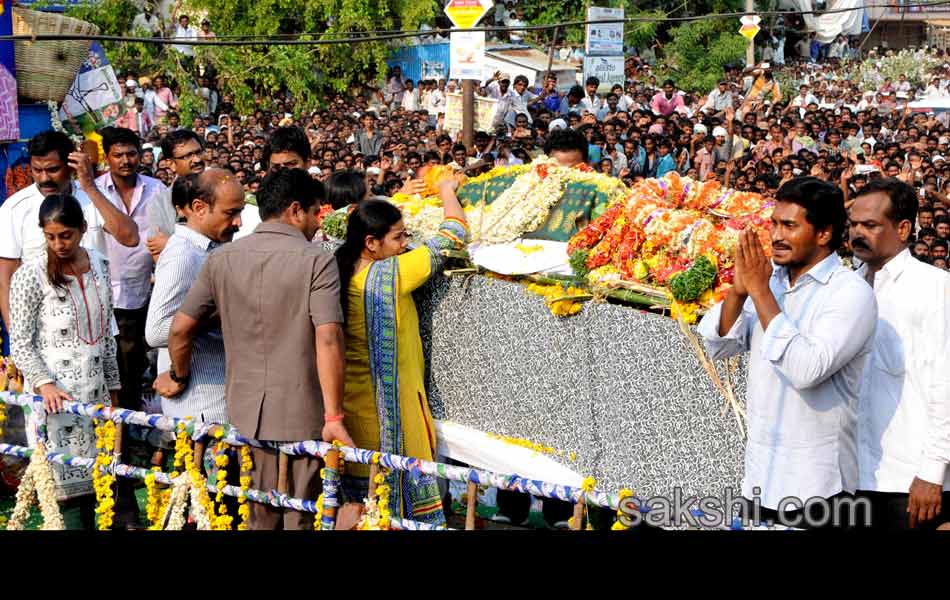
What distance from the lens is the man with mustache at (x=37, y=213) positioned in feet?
17.9

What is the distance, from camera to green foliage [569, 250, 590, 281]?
189 inches

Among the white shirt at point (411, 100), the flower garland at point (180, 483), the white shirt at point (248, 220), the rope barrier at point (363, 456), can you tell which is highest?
the white shirt at point (248, 220)

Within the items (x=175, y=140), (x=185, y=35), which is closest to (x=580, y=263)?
(x=175, y=140)

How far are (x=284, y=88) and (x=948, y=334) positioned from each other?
20.5 meters

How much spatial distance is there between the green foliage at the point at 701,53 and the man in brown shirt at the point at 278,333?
73.2 ft

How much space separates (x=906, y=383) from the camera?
340 centimetres

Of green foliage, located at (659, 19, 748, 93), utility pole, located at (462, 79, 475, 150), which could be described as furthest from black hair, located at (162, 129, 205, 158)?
green foliage, located at (659, 19, 748, 93)

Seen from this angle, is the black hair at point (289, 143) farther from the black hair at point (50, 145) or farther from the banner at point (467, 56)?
the banner at point (467, 56)

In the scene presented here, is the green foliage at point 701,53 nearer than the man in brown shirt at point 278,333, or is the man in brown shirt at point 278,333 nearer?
the man in brown shirt at point 278,333

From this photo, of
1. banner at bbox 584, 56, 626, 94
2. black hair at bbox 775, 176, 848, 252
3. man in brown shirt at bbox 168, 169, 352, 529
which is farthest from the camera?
banner at bbox 584, 56, 626, 94

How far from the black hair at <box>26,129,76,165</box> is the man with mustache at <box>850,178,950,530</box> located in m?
3.82

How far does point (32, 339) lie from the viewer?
4.76m

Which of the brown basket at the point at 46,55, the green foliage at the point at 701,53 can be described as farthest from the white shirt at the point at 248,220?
the green foliage at the point at 701,53

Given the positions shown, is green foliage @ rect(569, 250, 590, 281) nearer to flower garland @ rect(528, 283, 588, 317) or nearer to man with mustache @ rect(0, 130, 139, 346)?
flower garland @ rect(528, 283, 588, 317)
